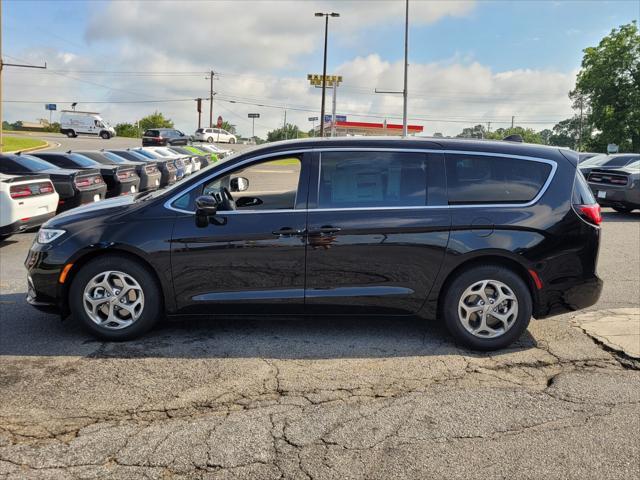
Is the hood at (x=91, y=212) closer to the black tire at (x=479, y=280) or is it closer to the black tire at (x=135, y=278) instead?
the black tire at (x=135, y=278)

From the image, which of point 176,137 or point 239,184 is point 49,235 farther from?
point 176,137

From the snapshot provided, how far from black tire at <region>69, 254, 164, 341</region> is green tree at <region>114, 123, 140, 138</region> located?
76973 mm

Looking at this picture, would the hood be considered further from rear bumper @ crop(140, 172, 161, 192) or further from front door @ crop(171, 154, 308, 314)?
rear bumper @ crop(140, 172, 161, 192)

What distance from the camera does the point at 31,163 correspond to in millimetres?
12445

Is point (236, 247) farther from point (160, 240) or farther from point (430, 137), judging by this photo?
point (430, 137)

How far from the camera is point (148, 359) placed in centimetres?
455

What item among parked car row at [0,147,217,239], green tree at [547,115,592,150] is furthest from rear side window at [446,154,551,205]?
green tree at [547,115,592,150]

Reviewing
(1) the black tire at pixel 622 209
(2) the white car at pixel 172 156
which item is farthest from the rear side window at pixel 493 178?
A: (2) the white car at pixel 172 156

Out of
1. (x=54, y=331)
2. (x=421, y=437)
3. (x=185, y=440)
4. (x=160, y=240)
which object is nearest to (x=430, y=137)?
(x=160, y=240)

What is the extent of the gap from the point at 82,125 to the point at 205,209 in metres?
58.5

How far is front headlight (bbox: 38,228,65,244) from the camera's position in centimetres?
497

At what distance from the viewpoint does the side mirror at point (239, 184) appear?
5201mm

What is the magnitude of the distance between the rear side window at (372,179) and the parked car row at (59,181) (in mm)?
5434

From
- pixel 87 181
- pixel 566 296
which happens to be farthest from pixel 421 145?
pixel 87 181
